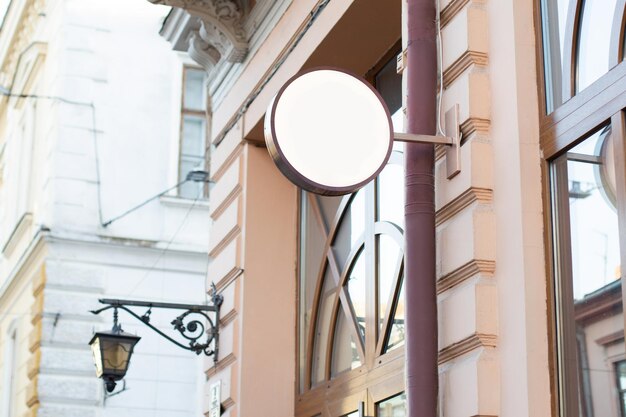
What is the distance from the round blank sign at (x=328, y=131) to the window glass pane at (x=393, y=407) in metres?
1.82

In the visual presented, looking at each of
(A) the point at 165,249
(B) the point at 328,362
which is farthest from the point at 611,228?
(A) the point at 165,249

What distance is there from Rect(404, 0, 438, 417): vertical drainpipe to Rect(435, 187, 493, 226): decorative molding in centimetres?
7

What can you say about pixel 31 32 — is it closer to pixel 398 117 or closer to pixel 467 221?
pixel 398 117

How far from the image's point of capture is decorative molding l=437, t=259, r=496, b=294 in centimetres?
531

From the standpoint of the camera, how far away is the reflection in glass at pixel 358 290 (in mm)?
7523

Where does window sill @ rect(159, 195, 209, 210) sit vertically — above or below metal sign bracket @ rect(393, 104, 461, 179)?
above

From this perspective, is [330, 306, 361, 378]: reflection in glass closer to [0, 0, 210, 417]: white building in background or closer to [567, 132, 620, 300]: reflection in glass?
[567, 132, 620, 300]: reflection in glass

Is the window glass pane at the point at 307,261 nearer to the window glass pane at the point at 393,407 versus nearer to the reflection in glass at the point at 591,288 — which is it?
the window glass pane at the point at 393,407

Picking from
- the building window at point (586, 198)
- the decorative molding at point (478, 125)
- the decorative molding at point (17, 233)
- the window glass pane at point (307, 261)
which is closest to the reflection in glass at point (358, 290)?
the window glass pane at point (307, 261)

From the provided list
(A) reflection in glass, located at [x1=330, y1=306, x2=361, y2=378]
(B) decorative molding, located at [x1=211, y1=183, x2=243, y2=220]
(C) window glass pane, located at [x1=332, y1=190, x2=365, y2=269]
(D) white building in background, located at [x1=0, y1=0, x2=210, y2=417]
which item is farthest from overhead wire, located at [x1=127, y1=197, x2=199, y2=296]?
(A) reflection in glass, located at [x1=330, y1=306, x2=361, y2=378]

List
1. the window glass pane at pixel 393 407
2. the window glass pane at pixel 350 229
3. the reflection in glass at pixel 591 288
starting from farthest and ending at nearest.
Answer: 1. the window glass pane at pixel 350 229
2. the window glass pane at pixel 393 407
3. the reflection in glass at pixel 591 288

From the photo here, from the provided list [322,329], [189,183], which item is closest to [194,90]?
[189,183]

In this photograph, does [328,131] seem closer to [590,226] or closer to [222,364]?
[590,226]

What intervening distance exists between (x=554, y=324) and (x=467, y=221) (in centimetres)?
64
